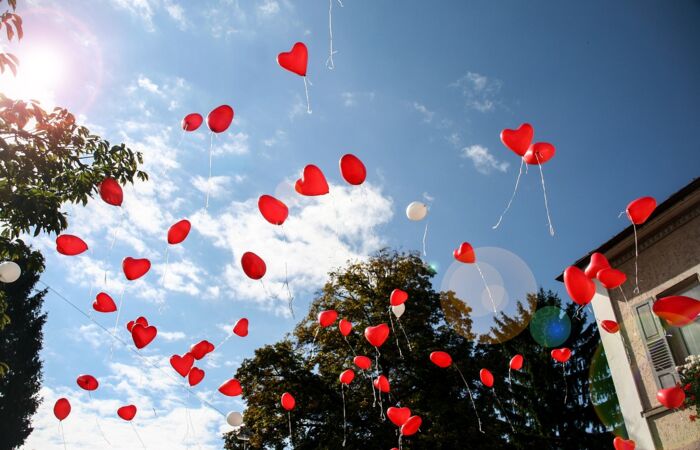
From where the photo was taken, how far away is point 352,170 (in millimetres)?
5527

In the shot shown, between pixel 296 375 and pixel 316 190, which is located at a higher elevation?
pixel 296 375

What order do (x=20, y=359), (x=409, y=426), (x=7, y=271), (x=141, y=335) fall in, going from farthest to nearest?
(x=20, y=359) → (x=409, y=426) → (x=141, y=335) → (x=7, y=271)

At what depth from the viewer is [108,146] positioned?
17.6 ft

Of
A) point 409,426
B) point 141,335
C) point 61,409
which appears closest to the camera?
point 141,335

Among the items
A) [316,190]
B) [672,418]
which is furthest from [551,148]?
[672,418]

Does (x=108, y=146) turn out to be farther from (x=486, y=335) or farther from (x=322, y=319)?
(x=486, y=335)

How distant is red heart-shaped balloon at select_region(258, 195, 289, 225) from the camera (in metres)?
5.59

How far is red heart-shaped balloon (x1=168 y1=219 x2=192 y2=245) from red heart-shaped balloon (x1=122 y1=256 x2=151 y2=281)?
0.61 m

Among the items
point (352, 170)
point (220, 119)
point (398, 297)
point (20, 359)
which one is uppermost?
point (20, 359)

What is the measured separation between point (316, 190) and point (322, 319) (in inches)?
144

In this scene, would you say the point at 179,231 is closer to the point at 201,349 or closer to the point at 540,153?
the point at 201,349

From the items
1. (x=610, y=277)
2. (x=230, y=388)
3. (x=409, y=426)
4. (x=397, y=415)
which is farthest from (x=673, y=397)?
(x=230, y=388)

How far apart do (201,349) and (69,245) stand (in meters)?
2.40

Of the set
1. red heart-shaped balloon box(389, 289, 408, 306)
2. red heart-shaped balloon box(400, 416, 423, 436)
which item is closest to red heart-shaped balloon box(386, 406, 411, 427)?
red heart-shaped balloon box(400, 416, 423, 436)
